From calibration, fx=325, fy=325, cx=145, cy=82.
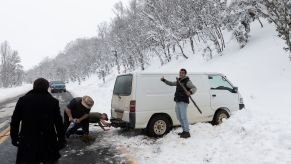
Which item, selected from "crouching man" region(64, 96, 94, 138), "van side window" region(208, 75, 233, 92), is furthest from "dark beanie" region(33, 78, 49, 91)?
"van side window" region(208, 75, 233, 92)

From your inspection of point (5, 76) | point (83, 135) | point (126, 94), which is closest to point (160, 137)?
point (126, 94)

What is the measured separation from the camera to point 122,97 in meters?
9.60

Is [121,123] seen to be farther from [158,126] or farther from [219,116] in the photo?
[219,116]

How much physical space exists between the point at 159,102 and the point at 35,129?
5377 millimetres

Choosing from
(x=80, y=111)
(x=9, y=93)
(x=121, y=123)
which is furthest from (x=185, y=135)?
(x=9, y=93)

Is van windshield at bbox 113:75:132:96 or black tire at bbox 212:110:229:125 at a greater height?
van windshield at bbox 113:75:132:96

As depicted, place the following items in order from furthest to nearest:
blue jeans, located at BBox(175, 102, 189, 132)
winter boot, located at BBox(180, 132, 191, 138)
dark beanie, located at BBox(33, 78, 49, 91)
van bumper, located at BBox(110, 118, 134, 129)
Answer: van bumper, located at BBox(110, 118, 134, 129), blue jeans, located at BBox(175, 102, 189, 132), winter boot, located at BBox(180, 132, 191, 138), dark beanie, located at BBox(33, 78, 49, 91)

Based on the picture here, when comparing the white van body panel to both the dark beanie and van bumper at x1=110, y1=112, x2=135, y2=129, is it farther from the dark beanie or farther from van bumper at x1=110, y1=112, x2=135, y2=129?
the dark beanie

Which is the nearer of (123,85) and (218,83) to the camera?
(123,85)

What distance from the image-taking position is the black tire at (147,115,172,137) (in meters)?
9.35

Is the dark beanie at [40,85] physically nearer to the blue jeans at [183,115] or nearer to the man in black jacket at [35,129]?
the man in black jacket at [35,129]

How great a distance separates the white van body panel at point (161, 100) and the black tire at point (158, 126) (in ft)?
0.49

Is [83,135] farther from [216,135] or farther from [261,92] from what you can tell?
[261,92]

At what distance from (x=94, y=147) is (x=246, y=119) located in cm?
415
